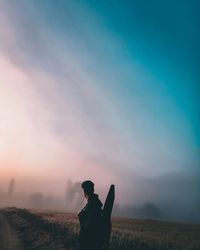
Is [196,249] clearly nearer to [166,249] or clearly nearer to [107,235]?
[166,249]

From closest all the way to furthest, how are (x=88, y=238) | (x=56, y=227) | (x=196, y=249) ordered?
(x=88, y=238) → (x=196, y=249) → (x=56, y=227)

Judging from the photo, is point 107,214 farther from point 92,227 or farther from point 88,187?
point 88,187

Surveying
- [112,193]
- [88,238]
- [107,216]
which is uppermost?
[112,193]

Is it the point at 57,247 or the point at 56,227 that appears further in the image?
the point at 56,227

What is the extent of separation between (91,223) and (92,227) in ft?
0.31

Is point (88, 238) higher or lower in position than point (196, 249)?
lower

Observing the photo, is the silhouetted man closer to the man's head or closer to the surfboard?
the man's head

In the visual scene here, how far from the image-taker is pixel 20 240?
2522 centimetres

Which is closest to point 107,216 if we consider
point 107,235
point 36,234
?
point 107,235

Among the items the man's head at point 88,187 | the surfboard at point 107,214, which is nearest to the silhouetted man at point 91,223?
the man's head at point 88,187

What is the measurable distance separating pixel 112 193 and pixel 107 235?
945 millimetres

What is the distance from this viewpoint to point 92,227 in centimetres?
800

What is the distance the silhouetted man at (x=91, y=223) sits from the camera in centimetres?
799

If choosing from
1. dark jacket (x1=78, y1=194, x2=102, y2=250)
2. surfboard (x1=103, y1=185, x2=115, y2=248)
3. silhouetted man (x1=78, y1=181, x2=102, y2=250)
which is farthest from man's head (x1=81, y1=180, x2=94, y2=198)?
surfboard (x1=103, y1=185, x2=115, y2=248)
